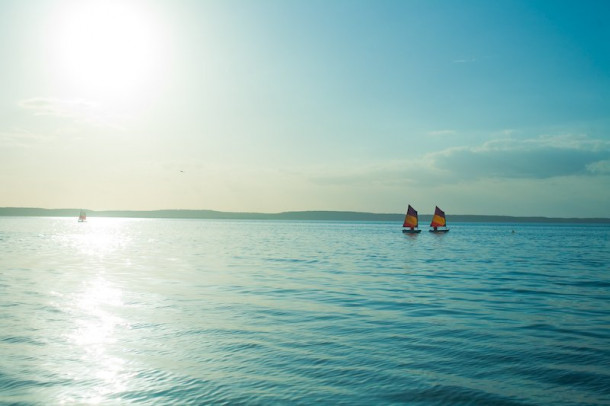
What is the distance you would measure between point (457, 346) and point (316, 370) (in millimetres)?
4870

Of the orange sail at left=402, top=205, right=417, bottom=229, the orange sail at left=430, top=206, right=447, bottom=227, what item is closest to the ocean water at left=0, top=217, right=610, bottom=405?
the orange sail at left=402, top=205, right=417, bottom=229

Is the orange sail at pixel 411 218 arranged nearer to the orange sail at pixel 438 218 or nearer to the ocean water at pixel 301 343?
the orange sail at pixel 438 218

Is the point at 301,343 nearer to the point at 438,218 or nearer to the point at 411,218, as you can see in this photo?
the point at 411,218

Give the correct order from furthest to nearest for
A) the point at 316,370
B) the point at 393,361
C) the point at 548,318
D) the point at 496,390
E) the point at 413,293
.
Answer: the point at 413,293 → the point at 548,318 → the point at 393,361 → the point at 316,370 → the point at 496,390

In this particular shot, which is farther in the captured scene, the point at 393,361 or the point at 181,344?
the point at 181,344

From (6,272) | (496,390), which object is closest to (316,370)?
(496,390)

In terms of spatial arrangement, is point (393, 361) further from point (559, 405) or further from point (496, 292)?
point (496, 292)

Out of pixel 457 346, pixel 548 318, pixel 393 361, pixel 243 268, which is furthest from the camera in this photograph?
pixel 243 268

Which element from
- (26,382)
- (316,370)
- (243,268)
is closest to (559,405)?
(316,370)

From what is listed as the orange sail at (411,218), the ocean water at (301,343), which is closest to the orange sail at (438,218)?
the orange sail at (411,218)

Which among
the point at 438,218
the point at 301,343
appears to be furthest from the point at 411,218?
the point at 301,343

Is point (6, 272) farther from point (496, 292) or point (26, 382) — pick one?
point (496, 292)

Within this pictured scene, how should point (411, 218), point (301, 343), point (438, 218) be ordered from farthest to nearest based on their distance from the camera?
point (438, 218) → point (411, 218) → point (301, 343)

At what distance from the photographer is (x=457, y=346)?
1425cm
